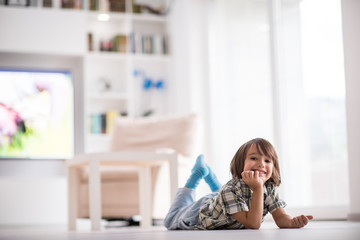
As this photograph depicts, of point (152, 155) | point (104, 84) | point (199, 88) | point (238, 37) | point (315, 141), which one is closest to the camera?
point (152, 155)

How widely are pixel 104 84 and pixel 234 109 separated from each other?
4.97 feet

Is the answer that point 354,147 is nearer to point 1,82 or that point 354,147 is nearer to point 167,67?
point 167,67

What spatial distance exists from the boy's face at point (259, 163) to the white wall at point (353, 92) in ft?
4.08

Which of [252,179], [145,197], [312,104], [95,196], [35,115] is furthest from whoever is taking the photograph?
[35,115]

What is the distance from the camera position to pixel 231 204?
75.6 inches

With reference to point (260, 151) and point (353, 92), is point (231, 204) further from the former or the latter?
point (353, 92)

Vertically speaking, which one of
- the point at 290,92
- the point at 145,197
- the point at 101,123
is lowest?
the point at 145,197

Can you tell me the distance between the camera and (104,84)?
18.1ft

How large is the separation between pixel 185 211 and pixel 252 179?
1.62 feet

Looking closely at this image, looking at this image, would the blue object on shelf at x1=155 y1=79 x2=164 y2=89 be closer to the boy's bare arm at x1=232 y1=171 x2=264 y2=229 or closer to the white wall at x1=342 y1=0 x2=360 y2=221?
the white wall at x1=342 y1=0 x2=360 y2=221

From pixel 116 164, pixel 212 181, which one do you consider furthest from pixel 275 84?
pixel 212 181

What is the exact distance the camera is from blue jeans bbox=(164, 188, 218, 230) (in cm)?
218

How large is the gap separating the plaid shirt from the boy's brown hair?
3 cm

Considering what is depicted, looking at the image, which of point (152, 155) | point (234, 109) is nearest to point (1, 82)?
point (234, 109)
